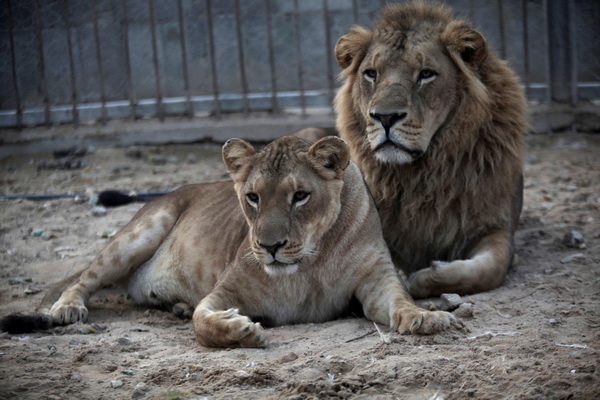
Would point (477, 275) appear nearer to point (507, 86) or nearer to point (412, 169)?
point (412, 169)

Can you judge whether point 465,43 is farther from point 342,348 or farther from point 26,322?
point 26,322

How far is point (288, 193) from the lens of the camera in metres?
3.71

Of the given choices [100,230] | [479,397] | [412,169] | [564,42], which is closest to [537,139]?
[564,42]

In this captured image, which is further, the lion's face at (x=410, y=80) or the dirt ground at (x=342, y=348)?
the lion's face at (x=410, y=80)

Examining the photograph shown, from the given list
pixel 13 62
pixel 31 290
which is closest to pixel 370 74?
pixel 31 290

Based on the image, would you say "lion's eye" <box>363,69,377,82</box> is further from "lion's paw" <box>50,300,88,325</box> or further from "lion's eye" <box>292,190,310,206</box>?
"lion's paw" <box>50,300,88,325</box>

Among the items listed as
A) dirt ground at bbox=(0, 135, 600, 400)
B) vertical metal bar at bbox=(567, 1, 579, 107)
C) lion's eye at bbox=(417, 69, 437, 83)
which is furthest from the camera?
vertical metal bar at bbox=(567, 1, 579, 107)

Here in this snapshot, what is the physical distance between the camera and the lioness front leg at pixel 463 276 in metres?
4.26

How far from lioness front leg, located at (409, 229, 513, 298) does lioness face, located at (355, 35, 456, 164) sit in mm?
593

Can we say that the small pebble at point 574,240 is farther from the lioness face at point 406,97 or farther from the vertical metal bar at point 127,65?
the vertical metal bar at point 127,65

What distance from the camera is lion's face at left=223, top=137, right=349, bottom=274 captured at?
3621mm

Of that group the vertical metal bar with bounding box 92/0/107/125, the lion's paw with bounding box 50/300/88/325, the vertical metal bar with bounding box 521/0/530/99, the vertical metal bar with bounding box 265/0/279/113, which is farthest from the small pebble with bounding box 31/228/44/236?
the vertical metal bar with bounding box 521/0/530/99

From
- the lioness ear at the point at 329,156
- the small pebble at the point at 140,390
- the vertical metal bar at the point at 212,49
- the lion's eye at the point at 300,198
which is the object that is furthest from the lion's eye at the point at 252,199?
the vertical metal bar at the point at 212,49

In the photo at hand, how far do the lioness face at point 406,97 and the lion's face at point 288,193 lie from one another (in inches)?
21.4
